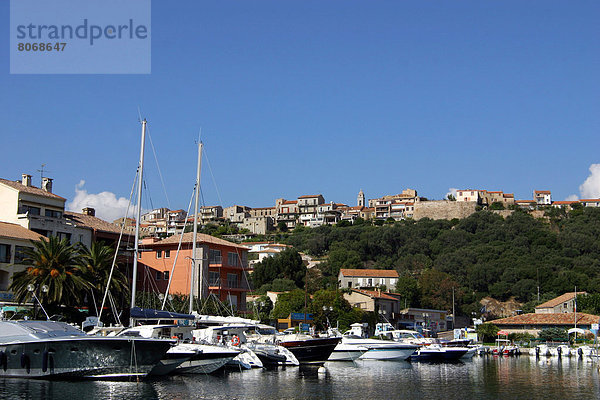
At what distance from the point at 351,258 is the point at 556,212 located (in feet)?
228

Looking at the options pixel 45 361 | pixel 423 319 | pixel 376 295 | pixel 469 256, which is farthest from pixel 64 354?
pixel 469 256

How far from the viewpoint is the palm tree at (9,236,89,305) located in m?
44.2

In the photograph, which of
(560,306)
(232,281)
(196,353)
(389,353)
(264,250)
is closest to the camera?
(196,353)

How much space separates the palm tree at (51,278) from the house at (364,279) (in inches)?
2744

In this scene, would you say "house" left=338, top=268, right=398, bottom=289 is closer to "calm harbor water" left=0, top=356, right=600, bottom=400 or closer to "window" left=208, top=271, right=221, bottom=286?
"window" left=208, top=271, right=221, bottom=286

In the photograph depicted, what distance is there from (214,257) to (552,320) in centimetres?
4279

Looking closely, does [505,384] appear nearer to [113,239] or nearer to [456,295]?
[113,239]

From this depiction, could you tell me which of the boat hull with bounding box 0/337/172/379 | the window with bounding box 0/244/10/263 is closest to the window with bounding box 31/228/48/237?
the window with bounding box 0/244/10/263

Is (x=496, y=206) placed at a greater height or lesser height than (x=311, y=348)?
greater

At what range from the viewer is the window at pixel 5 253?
50906 mm

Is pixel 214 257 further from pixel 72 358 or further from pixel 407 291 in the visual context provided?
pixel 407 291

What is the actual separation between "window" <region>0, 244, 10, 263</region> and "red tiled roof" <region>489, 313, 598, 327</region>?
59779mm

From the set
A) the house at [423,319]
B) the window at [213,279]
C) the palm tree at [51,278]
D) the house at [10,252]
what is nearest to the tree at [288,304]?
the window at [213,279]

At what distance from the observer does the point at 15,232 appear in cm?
5228
